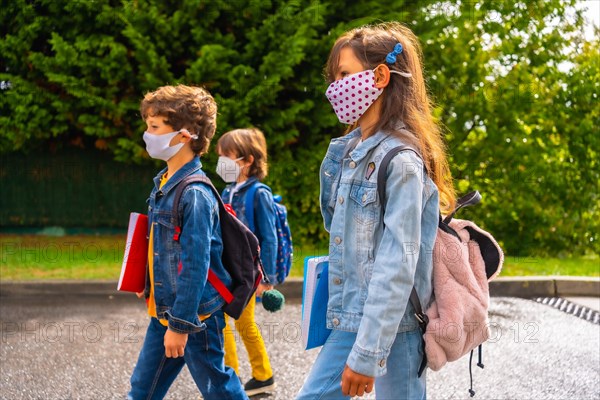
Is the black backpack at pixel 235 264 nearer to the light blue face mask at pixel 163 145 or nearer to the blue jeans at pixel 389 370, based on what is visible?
the light blue face mask at pixel 163 145

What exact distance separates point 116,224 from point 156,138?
969 centimetres

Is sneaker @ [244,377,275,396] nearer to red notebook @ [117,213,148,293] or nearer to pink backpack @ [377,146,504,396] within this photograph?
red notebook @ [117,213,148,293]

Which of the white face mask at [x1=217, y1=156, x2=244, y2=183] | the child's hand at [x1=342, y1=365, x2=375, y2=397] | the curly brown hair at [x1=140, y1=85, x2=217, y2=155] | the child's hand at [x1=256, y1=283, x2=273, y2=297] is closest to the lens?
the child's hand at [x1=342, y1=365, x2=375, y2=397]

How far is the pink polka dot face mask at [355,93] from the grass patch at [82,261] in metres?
5.97

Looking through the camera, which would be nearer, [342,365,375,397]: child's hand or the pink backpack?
[342,365,375,397]: child's hand

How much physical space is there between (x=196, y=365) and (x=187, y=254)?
20.3 inches

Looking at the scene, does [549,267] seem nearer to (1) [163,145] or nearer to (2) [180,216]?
(1) [163,145]

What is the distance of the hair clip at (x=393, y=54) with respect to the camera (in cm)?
257

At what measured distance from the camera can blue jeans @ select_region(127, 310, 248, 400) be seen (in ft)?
10.6

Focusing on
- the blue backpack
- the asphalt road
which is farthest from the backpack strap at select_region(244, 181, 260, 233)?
the asphalt road

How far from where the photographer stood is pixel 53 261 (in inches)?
381

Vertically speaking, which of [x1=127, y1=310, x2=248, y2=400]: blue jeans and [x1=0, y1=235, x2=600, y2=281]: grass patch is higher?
[x1=127, y1=310, x2=248, y2=400]: blue jeans

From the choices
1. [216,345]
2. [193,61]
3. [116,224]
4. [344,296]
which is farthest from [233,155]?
[116,224]

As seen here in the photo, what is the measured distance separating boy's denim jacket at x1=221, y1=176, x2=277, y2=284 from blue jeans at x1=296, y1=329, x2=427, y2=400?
7.00 feet
